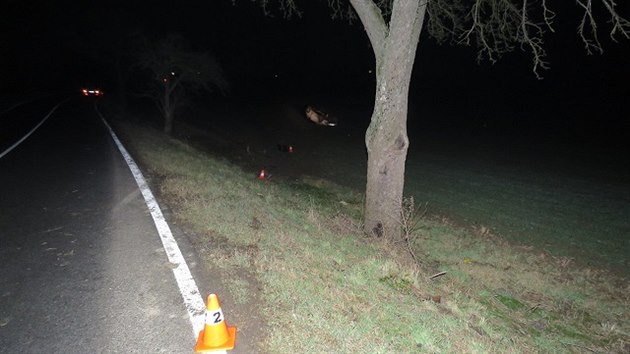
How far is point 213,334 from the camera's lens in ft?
10.3

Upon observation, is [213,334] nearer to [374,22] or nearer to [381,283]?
[381,283]

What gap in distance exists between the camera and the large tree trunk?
20.1 ft

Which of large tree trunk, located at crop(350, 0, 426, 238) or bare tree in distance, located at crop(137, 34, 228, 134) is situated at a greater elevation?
bare tree in distance, located at crop(137, 34, 228, 134)

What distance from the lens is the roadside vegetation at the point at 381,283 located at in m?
3.66

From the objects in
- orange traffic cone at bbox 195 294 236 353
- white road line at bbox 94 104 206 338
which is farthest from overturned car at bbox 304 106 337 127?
orange traffic cone at bbox 195 294 236 353

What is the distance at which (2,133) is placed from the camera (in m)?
15.0

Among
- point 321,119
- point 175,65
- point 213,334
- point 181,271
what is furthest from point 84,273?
point 321,119

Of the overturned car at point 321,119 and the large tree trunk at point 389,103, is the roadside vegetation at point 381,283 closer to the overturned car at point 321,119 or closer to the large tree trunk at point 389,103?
the large tree trunk at point 389,103

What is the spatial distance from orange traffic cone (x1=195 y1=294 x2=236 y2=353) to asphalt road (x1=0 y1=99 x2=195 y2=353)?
0.19 metres

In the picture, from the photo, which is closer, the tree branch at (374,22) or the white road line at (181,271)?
the white road line at (181,271)

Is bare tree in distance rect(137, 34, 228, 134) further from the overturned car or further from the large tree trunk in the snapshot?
the large tree trunk

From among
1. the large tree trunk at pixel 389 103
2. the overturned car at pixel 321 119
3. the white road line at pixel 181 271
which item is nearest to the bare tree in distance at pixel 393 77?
the large tree trunk at pixel 389 103

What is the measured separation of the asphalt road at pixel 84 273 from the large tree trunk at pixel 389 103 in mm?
3799

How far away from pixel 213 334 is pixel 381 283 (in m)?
2.28
